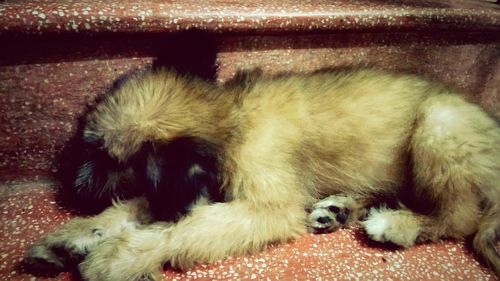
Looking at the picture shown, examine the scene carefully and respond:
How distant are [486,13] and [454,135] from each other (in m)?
1.09

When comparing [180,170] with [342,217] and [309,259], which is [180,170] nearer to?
[309,259]

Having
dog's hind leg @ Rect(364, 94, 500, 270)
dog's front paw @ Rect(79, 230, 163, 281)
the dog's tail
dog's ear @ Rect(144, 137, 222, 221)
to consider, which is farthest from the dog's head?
the dog's tail

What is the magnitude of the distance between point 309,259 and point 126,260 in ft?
2.24

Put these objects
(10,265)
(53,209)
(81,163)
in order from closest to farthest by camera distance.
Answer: (10,265), (81,163), (53,209)

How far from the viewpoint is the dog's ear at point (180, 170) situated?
1.29 m

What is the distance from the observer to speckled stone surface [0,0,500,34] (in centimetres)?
147

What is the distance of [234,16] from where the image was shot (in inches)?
66.5

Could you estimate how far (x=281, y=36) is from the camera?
1.84m

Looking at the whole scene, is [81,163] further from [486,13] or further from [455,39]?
[486,13]

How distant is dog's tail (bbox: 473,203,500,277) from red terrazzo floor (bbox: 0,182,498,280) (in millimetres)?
45

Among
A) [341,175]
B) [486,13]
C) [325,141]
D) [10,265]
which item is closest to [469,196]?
[341,175]

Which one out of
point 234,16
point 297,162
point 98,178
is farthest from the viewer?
point 234,16

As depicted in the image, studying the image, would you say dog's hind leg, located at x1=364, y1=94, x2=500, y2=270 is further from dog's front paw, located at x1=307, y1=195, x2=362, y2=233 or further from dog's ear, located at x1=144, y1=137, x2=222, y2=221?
dog's ear, located at x1=144, y1=137, x2=222, y2=221

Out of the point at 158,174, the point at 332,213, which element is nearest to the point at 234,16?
the point at 158,174
